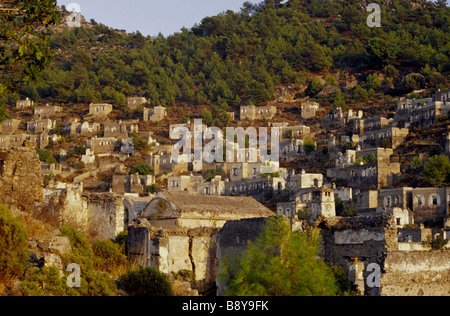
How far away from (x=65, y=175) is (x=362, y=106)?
41.6 meters

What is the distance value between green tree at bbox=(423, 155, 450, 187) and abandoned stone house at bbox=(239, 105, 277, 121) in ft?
161

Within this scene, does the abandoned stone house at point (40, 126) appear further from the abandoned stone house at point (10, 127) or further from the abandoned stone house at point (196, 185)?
the abandoned stone house at point (196, 185)

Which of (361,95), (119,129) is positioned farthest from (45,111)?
(361,95)

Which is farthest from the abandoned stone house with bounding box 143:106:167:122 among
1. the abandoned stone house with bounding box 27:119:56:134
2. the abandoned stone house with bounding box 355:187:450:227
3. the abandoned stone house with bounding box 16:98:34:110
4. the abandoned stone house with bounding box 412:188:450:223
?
the abandoned stone house with bounding box 412:188:450:223

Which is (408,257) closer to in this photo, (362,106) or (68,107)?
(362,106)

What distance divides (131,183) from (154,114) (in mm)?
34770

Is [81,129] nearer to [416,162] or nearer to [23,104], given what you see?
[23,104]

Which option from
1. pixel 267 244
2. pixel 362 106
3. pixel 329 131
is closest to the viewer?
pixel 267 244

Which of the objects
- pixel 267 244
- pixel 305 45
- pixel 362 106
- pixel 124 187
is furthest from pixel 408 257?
pixel 305 45

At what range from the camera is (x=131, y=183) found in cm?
8144

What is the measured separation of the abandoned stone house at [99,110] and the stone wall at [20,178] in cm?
9556

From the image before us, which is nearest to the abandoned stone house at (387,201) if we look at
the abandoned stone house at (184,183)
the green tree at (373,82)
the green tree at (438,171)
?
the green tree at (438,171)

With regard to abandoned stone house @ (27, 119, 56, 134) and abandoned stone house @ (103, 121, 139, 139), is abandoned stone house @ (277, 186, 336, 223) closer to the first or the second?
abandoned stone house @ (103, 121, 139, 139)

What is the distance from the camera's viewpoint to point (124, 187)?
82000 mm
